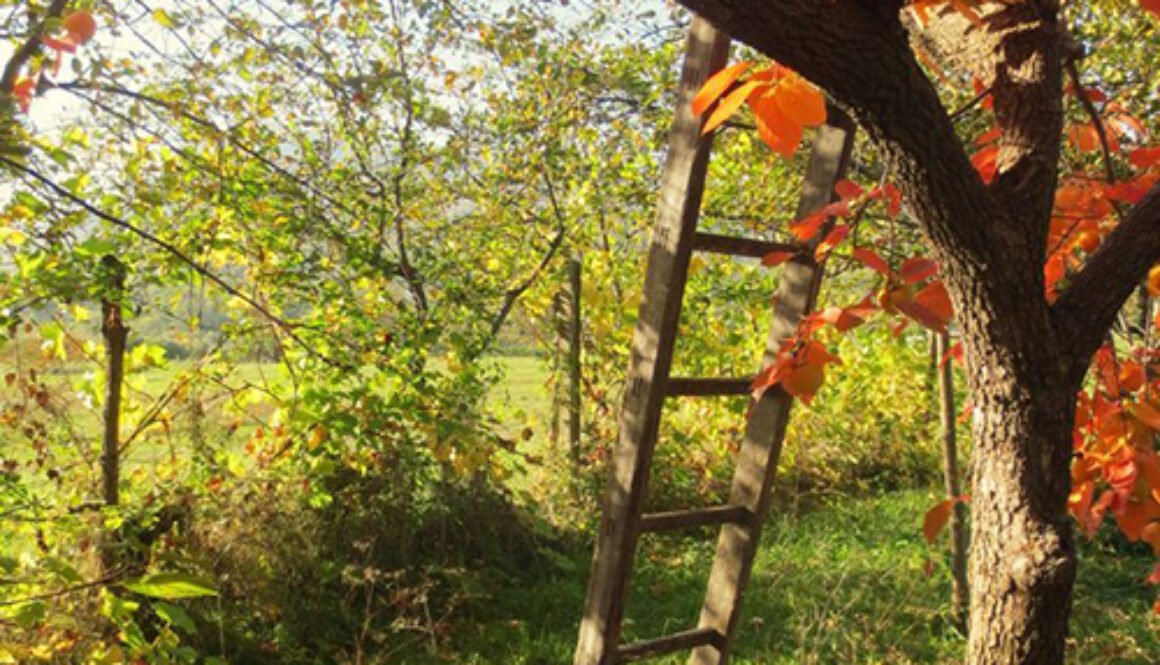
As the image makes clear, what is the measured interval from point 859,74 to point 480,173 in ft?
13.2

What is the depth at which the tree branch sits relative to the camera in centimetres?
118

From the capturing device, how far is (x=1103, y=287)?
1.19m

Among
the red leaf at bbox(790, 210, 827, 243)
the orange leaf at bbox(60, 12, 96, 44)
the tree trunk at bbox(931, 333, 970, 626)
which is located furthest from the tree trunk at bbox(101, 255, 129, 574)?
the tree trunk at bbox(931, 333, 970, 626)

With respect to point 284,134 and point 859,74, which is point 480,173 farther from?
point 859,74

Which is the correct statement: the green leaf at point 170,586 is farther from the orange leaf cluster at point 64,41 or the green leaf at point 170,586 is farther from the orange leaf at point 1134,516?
the orange leaf at point 1134,516

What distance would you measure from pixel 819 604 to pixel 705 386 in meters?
2.43

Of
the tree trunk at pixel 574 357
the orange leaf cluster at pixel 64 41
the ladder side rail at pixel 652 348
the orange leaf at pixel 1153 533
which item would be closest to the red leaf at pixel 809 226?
the ladder side rail at pixel 652 348

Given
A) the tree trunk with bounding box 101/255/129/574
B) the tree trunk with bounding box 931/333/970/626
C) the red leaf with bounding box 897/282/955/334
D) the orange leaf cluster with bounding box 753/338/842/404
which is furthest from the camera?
the tree trunk with bounding box 931/333/970/626

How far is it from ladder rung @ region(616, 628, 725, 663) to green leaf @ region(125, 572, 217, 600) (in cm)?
122

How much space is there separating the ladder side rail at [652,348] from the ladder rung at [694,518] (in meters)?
0.06

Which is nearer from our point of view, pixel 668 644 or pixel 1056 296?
pixel 1056 296

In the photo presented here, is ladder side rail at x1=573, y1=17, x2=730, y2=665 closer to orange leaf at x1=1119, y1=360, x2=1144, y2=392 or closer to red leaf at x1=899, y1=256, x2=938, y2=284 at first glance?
red leaf at x1=899, y1=256, x2=938, y2=284

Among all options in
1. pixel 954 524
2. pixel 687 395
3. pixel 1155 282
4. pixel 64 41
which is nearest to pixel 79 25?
pixel 64 41

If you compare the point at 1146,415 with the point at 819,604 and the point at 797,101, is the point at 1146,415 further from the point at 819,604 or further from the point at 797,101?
A: the point at 819,604
